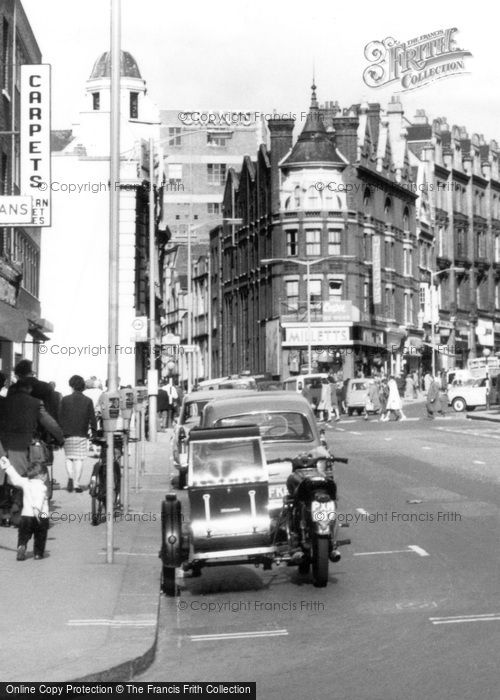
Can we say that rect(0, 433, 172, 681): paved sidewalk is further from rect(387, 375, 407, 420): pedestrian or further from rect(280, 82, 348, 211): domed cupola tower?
rect(280, 82, 348, 211): domed cupola tower

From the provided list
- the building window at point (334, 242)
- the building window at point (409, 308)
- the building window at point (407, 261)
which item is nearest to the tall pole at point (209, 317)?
the building window at point (409, 308)

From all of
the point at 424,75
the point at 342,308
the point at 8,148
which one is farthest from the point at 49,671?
the point at 342,308

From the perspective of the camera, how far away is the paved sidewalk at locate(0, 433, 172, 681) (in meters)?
8.48

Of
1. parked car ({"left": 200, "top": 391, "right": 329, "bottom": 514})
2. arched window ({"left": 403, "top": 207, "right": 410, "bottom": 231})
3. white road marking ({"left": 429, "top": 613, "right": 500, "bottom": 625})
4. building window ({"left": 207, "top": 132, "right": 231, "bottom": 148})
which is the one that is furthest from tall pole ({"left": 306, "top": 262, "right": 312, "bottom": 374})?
white road marking ({"left": 429, "top": 613, "right": 500, "bottom": 625})

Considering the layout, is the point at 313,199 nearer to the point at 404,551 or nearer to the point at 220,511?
the point at 404,551

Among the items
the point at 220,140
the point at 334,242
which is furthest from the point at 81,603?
the point at 220,140

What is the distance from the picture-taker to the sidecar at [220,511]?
472 inches

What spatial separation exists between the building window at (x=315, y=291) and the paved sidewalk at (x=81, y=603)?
6487cm

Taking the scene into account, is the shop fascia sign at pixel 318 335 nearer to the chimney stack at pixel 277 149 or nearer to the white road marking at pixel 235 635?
the chimney stack at pixel 277 149

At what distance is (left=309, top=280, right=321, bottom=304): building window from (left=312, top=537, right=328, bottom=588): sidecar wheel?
70449mm

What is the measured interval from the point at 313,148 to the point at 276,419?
2650 inches

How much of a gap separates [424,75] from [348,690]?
47.0m

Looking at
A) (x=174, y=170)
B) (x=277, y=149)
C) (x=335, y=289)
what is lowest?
(x=335, y=289)

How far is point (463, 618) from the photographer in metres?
10.3
